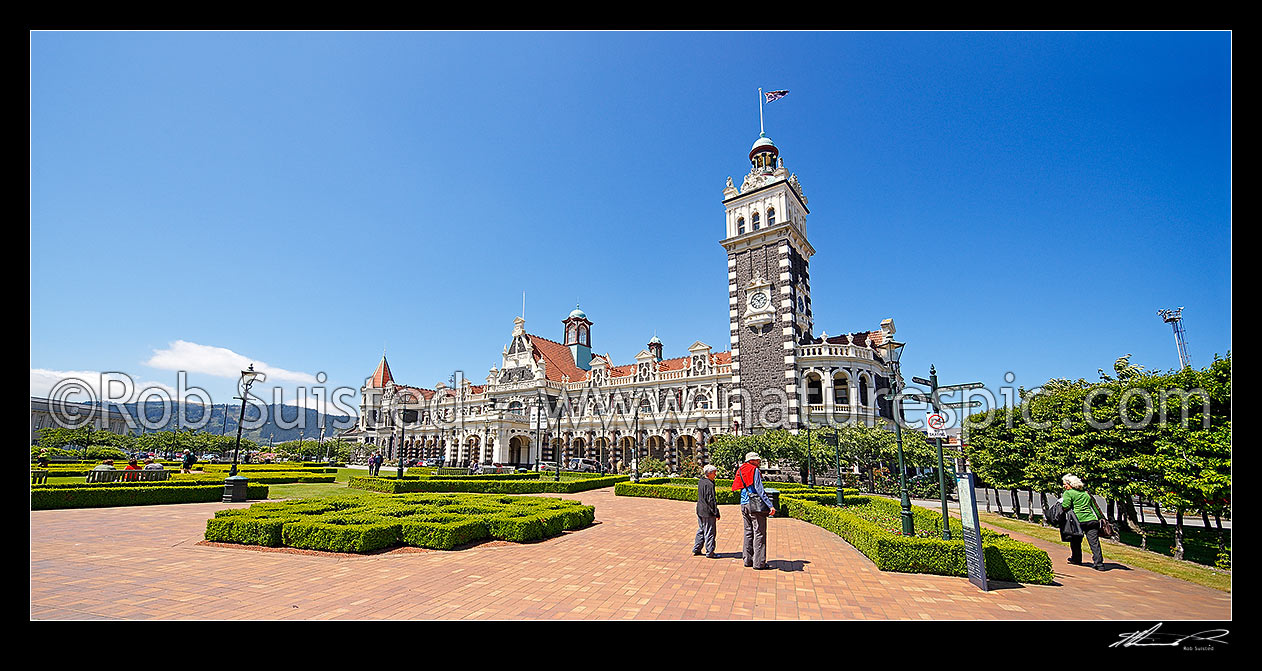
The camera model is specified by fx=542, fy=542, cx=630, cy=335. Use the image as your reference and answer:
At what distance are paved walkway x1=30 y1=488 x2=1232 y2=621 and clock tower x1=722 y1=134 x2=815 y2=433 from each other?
31.2 meters

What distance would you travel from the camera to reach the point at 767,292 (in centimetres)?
4503

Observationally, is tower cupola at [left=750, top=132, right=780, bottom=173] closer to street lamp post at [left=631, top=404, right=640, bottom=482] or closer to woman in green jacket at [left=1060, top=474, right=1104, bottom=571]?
street lamp post at [left=631, top=404, right=640, bottom=482]

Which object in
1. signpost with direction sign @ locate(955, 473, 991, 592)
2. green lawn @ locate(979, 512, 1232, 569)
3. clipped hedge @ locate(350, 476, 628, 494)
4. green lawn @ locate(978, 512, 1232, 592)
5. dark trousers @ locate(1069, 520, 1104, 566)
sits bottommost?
clipped hedge @ locate(350, 476, 628, 494)

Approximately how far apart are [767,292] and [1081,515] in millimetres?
35242

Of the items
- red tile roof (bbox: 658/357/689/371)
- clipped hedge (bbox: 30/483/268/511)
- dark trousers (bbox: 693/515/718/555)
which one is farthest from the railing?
clipped hedge (bbox: 30/483/268/511)

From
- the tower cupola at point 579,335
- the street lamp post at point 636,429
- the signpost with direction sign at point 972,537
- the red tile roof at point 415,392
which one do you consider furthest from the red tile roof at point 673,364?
the signpost with direction sign at point 972,537

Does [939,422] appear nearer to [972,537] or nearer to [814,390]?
[972,537]

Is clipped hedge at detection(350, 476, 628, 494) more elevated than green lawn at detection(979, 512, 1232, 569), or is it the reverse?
green lawn at detection(979, 512, 1232, 569)

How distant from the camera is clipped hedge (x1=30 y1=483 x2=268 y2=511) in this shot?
1723 centimetres

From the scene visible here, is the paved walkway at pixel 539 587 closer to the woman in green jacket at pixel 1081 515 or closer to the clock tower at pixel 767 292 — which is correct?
the woman in green jacket at pixel 1081 515

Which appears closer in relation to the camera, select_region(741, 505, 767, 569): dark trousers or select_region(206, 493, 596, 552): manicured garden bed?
select_region(741, 505, 767, 569): dark trousers
